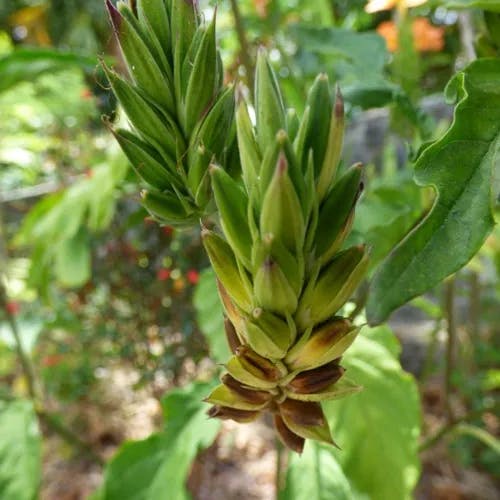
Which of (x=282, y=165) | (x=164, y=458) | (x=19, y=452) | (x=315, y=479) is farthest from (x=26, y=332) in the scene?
(x=282, y=165)

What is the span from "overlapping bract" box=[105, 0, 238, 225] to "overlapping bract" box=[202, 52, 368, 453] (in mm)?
52

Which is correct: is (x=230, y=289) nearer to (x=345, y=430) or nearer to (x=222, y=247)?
(x=222, y=247)

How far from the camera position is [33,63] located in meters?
0.92

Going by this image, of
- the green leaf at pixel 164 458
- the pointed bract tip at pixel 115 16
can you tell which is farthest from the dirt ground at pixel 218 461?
the pointed bract tip at pixel 115 16

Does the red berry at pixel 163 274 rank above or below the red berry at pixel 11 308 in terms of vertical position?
below

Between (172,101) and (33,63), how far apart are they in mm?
683

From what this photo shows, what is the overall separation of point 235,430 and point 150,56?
2059 millimetres

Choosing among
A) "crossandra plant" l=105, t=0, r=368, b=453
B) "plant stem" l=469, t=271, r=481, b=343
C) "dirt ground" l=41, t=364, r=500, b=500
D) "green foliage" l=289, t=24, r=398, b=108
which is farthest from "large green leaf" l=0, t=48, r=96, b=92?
"plant stem" l=469, t=271, r=481, b=343

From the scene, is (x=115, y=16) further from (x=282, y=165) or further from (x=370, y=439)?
(x=370, y=439)

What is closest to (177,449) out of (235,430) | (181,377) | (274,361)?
(274,361)

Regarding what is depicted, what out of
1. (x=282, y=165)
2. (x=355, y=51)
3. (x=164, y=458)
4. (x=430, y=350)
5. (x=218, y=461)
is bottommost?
(x=218, y=461)

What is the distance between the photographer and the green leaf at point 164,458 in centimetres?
79

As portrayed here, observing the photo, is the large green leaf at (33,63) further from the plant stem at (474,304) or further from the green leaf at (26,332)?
the plant stem at (474,304)

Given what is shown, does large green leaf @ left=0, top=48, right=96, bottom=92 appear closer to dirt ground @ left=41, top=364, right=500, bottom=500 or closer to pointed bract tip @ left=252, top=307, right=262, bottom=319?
pointed bract tip @ left=252, top=307, right=262, bottom=319
